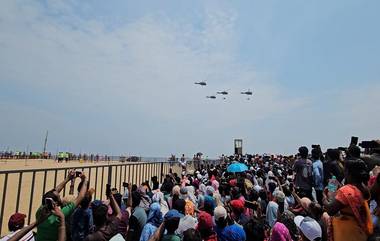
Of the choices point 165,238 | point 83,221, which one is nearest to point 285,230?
point 165,238

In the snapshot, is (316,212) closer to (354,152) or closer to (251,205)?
(251,205)

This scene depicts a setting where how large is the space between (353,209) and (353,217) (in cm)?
12

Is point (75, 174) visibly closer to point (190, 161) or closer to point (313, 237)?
point (313, 237)

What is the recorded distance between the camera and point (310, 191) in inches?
338

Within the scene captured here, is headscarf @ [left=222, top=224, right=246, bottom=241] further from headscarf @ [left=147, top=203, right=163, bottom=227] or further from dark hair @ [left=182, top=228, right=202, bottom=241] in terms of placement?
headscarf @ [left=147, top=203, right=163, bottom=227]

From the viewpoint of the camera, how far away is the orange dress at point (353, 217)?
3727mm

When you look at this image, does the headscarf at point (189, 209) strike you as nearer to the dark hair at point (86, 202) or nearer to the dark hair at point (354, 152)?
the dark hair at point (86, 202)

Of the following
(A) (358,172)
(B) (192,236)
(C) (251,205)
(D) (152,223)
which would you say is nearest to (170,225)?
(B) (192,236)

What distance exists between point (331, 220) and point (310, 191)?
4720 millimetres

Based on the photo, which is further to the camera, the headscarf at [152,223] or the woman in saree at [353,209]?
the headscarf at [152,223]

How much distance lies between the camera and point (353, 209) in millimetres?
3746

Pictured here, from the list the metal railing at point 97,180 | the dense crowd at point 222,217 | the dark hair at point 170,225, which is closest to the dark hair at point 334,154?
the dense crowd at point 222,217

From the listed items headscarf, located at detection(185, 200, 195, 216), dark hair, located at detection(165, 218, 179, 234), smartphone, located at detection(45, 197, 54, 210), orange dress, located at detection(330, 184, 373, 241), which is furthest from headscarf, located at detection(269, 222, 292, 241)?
smartphone, located at detection(45, 197, 54, 210)

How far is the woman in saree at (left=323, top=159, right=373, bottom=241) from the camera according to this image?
3.73m
